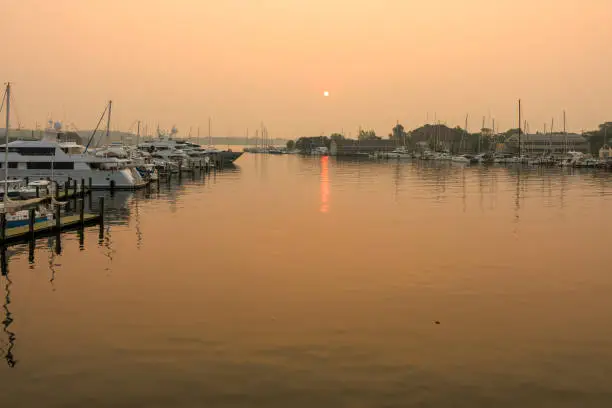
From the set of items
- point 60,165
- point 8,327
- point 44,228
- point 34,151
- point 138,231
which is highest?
point 34,151

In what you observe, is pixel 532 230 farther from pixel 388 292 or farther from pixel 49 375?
pixel 49 375

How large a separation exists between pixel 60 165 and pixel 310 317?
2504 inches

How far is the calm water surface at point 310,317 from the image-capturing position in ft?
58.3

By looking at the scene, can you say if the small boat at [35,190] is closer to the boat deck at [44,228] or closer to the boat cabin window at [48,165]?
the boat cabin window at [48,165]

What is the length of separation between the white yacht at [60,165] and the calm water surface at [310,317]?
33786mm

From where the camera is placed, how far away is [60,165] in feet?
263

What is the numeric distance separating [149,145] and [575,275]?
118981 millimetres

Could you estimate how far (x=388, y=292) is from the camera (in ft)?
93.3

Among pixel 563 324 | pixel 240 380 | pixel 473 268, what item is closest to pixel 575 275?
pixel 473 268

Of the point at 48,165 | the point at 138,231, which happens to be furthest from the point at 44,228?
the point at 48,165

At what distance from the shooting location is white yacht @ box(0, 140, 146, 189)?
7981cm

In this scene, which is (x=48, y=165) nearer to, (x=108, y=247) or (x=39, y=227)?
(x=39, y=227)

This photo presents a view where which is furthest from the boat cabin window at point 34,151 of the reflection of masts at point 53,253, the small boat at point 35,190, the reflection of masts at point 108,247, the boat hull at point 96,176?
the reflection of masts at point 53,253

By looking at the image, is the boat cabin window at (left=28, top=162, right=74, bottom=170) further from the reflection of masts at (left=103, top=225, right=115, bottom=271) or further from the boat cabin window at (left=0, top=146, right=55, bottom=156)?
the reflection of masts at (left=103, top=225, right=115, bottom=271)
